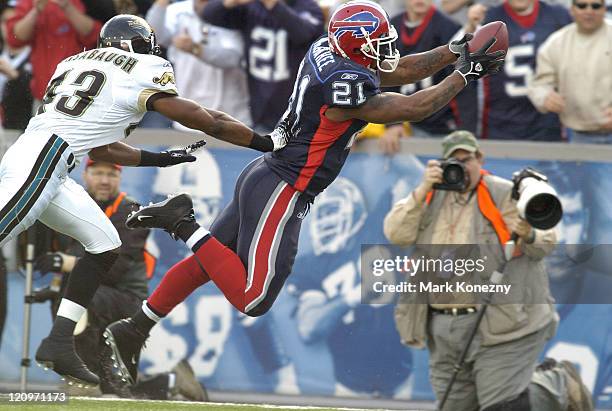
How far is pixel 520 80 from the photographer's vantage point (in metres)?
9.11

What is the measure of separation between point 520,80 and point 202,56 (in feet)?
6.84

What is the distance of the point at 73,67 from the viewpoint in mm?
7258

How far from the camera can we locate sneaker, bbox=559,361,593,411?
27.5 feet

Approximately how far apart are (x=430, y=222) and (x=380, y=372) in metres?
1.23

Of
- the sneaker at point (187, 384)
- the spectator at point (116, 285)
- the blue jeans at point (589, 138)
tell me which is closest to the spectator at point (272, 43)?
the spectator at point (116, 285)

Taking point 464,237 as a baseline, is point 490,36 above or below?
above

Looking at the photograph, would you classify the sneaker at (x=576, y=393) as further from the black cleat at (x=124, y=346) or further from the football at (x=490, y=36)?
the black cleat at (x=124, y=346)

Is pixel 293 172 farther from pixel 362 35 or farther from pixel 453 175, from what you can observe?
pixel 453 175

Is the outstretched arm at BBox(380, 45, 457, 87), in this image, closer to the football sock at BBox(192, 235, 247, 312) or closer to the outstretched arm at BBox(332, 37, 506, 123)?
the outstretched arm at BBox(332, 37, 506, 123)

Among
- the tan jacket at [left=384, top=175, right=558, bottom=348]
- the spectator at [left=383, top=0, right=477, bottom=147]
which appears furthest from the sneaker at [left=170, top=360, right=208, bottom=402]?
the spectator at [left=383, top=0, right=477, bottom=147]

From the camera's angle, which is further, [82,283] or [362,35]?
[82,283]

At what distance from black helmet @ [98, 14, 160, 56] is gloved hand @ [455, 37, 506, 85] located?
60.9 inches

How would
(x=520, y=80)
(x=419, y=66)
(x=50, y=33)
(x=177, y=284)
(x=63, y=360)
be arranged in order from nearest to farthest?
(x=63, y=360), (x=177, y=284), (x=419, y=66), (x=520, y=80), (x=50, y=33)

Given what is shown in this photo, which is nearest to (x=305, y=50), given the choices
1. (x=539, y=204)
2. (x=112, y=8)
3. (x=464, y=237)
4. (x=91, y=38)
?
(x=112, y=8)
